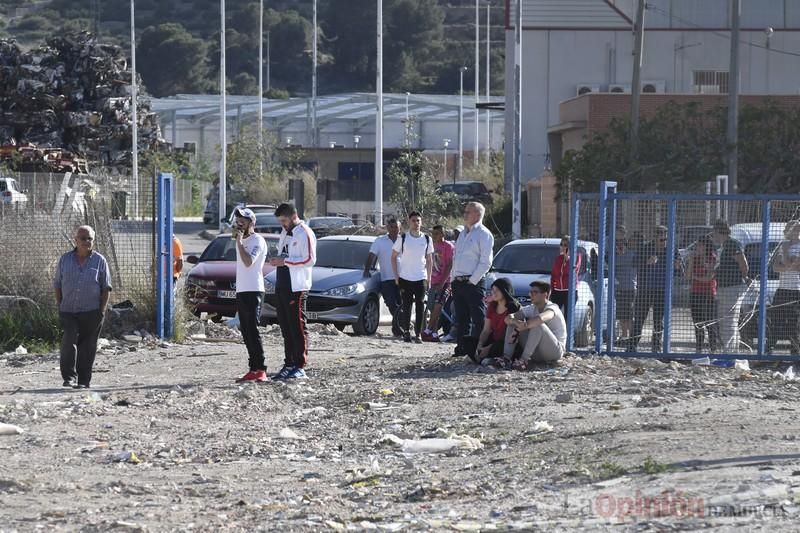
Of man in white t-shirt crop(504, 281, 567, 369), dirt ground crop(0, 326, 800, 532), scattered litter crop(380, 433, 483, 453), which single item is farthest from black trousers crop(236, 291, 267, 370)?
scattered litter crop(380, 433, 483, 453)

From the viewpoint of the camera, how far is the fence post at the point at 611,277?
15.4m

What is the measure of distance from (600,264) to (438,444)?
5808 millimetres

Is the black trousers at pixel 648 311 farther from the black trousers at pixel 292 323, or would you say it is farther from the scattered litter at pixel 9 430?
the scattered litter at pixel 9 430

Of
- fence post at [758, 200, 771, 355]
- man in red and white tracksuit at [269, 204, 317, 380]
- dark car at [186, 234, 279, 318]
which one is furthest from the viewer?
dark car at [186, 234, 279, 318]

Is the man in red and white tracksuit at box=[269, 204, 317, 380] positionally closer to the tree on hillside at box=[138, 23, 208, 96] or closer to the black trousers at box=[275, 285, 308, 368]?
the black trousers at box=[275, 285, 308, 368]

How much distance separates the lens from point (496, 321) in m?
14.2

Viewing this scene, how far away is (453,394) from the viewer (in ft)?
41.8

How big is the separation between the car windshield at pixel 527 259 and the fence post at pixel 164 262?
4.89 metres

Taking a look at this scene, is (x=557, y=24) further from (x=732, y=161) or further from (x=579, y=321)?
(x=579, y=321)

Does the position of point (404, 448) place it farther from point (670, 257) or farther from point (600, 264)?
point (670, 257)

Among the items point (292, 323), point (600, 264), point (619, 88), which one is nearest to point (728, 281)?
point (600, 264)

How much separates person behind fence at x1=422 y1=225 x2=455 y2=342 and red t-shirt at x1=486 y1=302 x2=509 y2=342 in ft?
13.6

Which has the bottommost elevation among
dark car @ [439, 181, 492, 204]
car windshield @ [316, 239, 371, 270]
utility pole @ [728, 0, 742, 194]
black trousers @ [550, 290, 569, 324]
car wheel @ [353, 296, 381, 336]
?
car wheel @ [353, 296, 381, 336]

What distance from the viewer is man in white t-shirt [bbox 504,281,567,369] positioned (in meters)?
13.9
